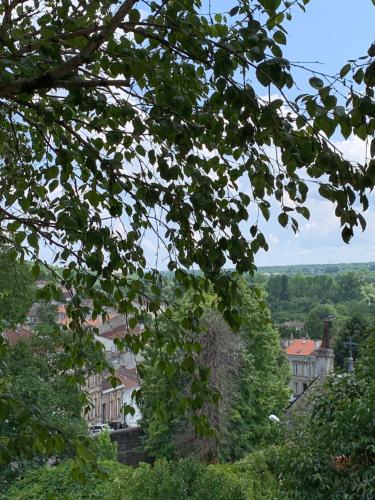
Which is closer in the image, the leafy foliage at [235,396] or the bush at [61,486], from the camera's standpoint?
the bush at [61,486]

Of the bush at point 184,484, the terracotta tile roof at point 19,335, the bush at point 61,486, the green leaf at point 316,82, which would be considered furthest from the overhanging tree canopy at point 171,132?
the terracotta tile roof at point 19,335

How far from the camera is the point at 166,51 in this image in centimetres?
232

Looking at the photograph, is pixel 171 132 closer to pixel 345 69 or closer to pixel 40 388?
pixel 345 69

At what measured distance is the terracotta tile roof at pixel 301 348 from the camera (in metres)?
57.5

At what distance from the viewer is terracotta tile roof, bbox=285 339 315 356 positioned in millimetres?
57469

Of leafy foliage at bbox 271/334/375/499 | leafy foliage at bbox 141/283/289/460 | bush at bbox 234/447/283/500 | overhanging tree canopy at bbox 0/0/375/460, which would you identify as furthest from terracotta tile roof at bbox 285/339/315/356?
overhanging tree canopy at bbox 0/0/375/460

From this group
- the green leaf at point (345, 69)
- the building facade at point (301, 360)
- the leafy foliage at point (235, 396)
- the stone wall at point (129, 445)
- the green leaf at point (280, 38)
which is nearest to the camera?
the green leaf at point (345, 69)

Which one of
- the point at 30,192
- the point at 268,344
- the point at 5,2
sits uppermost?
the point at 5,2

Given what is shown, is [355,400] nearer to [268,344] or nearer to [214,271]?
[214,271]

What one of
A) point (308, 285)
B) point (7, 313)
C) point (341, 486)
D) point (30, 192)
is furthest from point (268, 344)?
point (308, 285)

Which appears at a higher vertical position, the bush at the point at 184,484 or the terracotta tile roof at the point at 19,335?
the terracotta tile roof at the point at 19,335

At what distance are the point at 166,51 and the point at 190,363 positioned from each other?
1294mm

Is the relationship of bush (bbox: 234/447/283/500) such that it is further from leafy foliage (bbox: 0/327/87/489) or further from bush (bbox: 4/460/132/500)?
leafy foliage (bbox: 0/327/87/489)

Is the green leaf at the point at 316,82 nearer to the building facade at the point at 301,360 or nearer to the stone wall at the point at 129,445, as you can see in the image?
the stone wall at the point at 129,445
